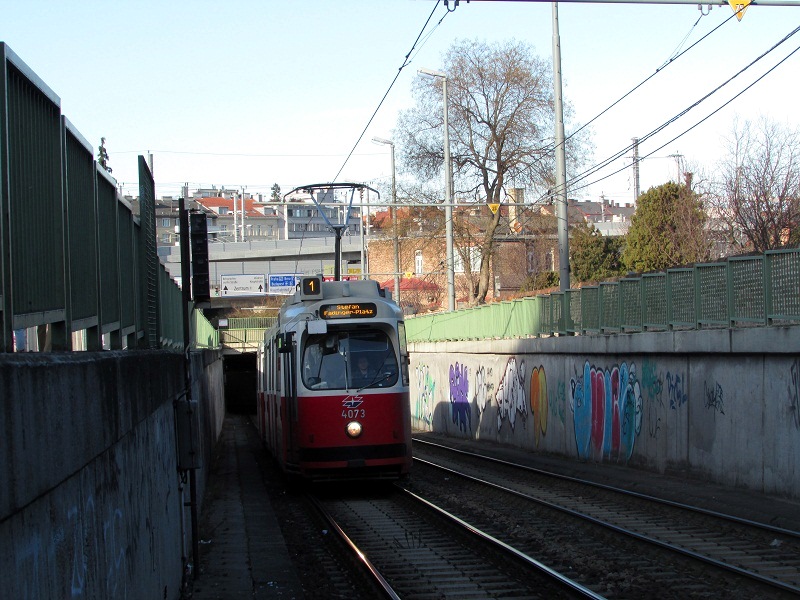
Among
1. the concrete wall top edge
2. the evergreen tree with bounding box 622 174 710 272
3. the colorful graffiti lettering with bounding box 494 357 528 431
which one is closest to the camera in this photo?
the concrete wall top edge

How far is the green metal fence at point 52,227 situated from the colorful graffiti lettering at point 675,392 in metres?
11.4

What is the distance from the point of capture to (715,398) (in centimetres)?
1650

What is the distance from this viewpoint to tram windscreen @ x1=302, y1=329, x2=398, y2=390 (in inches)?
657

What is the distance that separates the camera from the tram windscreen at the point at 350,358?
16.7m

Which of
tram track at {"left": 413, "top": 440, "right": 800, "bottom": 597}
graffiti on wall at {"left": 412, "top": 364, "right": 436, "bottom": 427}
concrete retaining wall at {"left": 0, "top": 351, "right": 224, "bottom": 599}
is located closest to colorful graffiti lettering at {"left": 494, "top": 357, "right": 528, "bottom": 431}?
tram track at {"left": 413, "top": 440, "right": 800, "bottom": 597}

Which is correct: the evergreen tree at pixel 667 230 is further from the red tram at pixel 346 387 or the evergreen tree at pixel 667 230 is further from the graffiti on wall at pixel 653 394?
the red tram at pixel 346 387

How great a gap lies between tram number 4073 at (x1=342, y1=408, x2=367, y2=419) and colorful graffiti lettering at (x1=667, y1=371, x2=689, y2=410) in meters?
5.61

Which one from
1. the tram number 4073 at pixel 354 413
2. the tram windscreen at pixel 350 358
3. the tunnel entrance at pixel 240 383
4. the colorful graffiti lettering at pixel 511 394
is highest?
the tram windscreen at pixel 350 358

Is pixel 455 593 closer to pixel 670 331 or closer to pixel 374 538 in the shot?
pixel 374 538

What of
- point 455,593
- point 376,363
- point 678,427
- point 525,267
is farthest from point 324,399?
point 525,267

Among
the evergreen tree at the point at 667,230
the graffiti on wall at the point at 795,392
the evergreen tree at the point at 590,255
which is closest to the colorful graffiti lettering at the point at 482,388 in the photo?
the evergreen tree at the point at 667,230

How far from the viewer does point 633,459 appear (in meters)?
19.5

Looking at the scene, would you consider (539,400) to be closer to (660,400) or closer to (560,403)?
(560,403)

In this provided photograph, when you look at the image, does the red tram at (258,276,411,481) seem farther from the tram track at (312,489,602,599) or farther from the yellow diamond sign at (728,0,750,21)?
the yellow diamond sign at (728,0,750,21)
